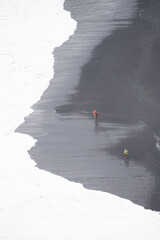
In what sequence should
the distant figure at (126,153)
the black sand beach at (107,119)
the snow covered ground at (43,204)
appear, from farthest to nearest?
the distant figure at (126,153)
the black sand beach at (107,119)
the snow covered ground at (43,204)

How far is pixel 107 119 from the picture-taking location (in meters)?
31.9

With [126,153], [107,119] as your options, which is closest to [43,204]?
[126,153]

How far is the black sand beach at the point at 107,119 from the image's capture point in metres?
25.4

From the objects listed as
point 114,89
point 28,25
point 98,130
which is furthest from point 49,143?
point 28,25

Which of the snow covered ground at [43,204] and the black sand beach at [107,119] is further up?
the black sand beach at [107,119]

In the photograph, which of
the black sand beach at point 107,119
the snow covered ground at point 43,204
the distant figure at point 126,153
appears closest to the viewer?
the snow covered ground at point 43,204

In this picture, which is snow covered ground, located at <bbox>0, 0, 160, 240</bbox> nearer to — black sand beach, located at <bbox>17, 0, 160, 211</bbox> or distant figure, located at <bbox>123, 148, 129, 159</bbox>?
black sand beach, located at <bbox>17, 0, 160, 211</bbox>

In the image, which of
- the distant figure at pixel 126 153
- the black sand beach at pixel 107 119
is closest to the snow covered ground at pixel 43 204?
the black sand beach at pixel 107 119

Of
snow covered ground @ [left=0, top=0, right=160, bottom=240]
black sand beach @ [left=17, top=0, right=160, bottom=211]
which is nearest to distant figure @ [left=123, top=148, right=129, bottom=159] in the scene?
black sand beach @ [left=17, top=0, right=160, bottom=211]

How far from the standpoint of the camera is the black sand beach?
25.4 m

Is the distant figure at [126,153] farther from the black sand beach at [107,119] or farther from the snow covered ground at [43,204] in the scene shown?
the snow covered ground at [43,204]

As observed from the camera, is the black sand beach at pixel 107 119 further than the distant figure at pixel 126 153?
No

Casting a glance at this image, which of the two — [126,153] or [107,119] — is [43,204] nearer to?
[126,153]

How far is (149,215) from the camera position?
22.1 m
